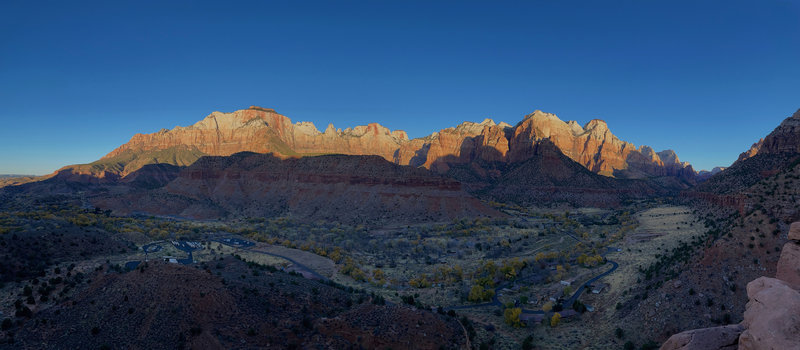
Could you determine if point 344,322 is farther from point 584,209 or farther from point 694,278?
point 584,209

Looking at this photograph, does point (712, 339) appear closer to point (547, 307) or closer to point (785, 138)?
point (547, 307)

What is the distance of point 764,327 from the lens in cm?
995

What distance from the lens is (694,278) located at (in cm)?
2472

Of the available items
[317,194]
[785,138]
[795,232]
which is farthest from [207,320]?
[785,138]

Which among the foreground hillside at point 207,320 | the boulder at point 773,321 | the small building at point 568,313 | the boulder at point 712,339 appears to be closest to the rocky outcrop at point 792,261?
the boulder at point 773,321

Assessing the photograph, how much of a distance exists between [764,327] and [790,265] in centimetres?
640

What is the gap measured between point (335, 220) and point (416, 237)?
90.0 ft

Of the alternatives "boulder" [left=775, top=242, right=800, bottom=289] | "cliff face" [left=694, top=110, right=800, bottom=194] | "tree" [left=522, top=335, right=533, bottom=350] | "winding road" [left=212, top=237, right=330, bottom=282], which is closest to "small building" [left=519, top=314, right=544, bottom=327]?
"tree" [left=522, top=335, right=533, bottom=350]

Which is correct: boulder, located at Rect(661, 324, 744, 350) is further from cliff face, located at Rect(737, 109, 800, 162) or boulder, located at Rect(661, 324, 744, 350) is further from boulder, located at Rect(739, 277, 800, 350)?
cliff face, located at Rect(737, 109, 800, 162)

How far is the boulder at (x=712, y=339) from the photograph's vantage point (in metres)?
11.3

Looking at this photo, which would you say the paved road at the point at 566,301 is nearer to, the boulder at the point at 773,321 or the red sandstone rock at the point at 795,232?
the red sandstone rock at the point at 795,232

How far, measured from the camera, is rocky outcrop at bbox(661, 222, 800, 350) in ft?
31.2

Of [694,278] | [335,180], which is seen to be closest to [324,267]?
[694,278]

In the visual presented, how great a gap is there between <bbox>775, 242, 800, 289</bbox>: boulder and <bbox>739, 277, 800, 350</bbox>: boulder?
3498 mm
